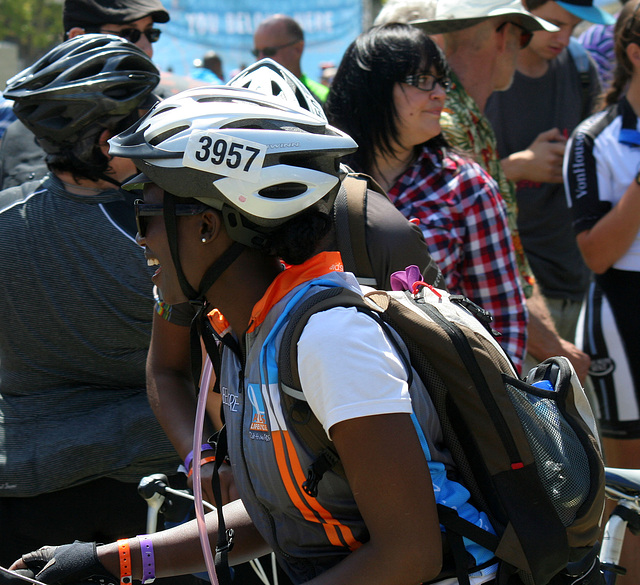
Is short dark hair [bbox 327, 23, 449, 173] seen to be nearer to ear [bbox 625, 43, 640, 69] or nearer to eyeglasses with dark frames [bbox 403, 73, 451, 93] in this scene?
eyeglasses with dark frames [bbox 403, 73, 451, 93]

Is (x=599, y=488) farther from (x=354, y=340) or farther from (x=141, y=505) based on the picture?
(x=141, y=505)

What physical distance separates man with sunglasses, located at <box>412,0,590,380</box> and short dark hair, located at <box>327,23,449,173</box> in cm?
38

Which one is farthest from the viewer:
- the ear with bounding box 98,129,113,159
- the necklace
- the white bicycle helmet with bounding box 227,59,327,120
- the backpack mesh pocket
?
the ear with bounding box 98,129,113,159

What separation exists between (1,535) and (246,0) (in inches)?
349

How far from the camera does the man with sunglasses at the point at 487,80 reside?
3430mm

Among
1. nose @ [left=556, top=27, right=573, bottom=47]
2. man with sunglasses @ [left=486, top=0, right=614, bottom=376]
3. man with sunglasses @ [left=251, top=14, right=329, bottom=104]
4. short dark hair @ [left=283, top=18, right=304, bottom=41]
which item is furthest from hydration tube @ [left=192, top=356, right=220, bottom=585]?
short dark hair @ [left=283, top=18, right=304, bottom=41]

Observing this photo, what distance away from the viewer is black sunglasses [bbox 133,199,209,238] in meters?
1.86

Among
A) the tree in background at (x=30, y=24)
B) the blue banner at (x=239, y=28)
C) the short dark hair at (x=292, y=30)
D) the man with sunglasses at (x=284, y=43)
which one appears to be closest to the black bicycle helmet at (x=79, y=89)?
the man with sunglasses at (x=284, y=43)

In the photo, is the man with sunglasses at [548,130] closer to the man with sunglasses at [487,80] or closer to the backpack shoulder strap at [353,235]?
the man with sunglasses at [487,80]

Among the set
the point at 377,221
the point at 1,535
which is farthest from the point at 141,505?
the point at 377,221

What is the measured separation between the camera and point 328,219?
1.94 metres

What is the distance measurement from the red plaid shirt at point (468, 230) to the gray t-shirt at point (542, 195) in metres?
1.77

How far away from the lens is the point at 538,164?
428cm

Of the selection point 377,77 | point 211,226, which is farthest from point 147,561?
point 377,77
